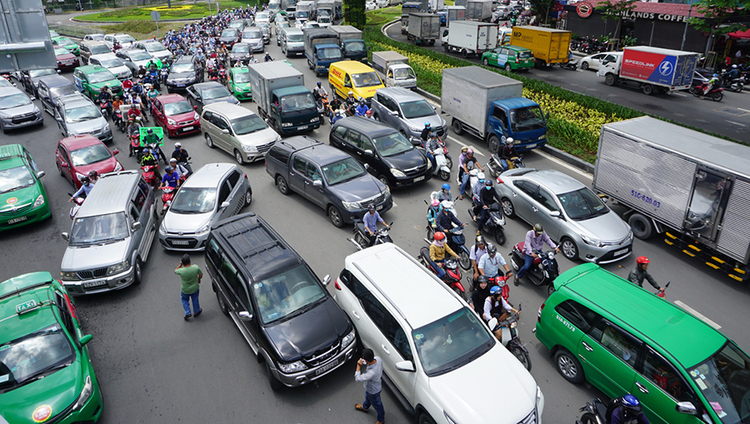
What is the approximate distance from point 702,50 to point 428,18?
21.3 metres

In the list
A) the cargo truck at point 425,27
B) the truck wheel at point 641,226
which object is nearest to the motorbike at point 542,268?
the truck wheel at point 641,226

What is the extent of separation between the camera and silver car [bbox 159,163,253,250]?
11.6 meters

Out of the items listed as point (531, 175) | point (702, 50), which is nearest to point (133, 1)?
point (702, 50)

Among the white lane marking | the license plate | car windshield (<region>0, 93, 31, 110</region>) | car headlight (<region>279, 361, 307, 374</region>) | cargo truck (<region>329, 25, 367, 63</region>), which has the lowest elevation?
the white lane marking

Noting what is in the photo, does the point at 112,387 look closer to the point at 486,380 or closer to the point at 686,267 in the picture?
the point at 486,380

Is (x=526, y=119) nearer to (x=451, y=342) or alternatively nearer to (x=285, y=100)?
(x=285, y=100)

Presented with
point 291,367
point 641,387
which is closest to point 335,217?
point 291,367

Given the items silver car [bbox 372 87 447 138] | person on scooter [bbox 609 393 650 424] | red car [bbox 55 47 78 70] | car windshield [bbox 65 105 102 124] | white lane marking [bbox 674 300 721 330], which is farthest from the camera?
red car [bbox 55 47 78 70]

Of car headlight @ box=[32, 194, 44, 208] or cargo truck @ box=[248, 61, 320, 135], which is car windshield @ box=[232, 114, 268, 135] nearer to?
cargo truck @ box=[248, 61, 320, 135]

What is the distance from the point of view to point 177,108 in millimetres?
20172

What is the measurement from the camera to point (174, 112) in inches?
789

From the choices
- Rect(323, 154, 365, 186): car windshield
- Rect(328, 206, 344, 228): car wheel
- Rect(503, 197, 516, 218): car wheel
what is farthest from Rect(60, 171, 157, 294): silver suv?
Rect(503, 197, 516, 218): car wheel

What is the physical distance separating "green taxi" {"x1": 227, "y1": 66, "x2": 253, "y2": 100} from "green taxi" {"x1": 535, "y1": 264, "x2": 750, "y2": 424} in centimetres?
2120

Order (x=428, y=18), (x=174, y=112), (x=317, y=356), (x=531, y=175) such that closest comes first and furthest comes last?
(x=317, y=356) < (x=531, y=175) < (x=174, y=112) < (x=428, y=18)
